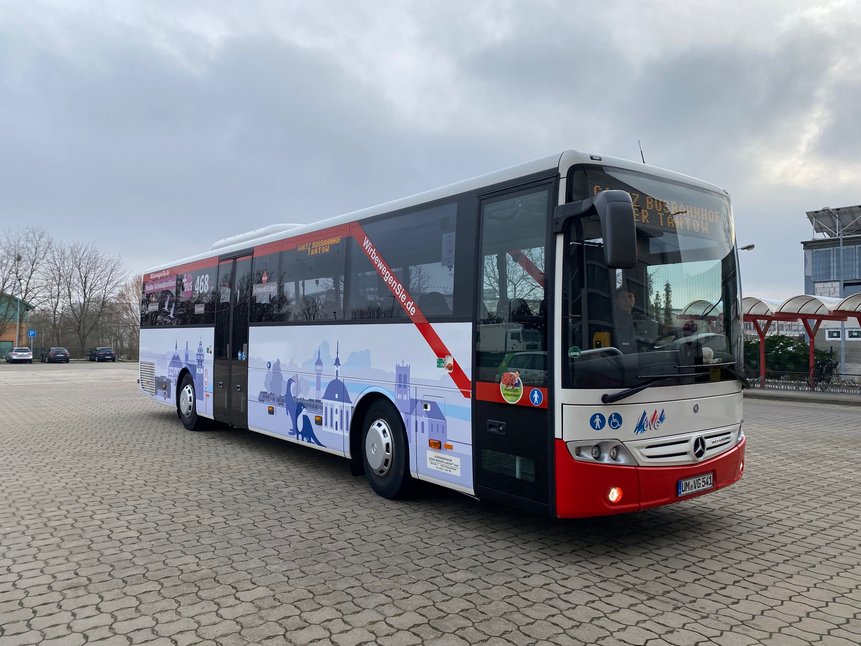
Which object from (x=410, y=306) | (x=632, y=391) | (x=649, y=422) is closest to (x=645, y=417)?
(x=649, y=422)

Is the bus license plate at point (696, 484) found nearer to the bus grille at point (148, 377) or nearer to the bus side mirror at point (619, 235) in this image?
the bus side mirror at point (619, 235)

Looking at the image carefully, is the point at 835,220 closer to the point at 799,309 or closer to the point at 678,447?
the point at 799,309

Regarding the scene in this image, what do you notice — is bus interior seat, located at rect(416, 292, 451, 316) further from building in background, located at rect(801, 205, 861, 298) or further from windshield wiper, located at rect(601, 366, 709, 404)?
building in background, located at rect(801, 205, 861, 298)

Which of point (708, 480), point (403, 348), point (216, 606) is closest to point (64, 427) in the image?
point (403, 348)

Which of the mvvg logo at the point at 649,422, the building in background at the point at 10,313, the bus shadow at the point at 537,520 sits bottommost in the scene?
the bus shadow at the point at 537,520

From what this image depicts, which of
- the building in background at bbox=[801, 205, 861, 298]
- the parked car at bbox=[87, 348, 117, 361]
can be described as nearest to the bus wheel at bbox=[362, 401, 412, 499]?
the parked car at bbox=[87, 348, 117, 361]

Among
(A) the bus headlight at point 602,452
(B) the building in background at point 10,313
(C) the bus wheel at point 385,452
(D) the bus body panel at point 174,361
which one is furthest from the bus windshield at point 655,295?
(B) the building in background at point 10,313

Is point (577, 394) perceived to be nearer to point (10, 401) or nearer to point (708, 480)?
point (708, 480)

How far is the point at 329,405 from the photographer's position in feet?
24.9

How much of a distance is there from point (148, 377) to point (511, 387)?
1092 centimetres

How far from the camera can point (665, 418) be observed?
500 centimetres

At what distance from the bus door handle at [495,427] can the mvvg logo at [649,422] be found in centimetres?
105

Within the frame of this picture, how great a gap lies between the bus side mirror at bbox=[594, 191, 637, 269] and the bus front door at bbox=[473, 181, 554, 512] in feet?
2.24

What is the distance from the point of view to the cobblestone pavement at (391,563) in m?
3.73
